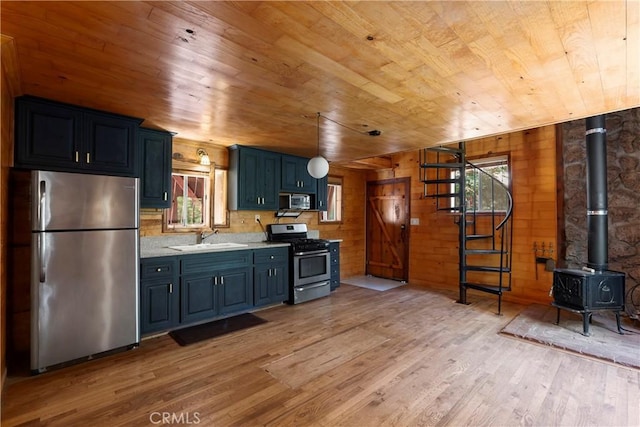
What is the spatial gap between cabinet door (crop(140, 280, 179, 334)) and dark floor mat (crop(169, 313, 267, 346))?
18 cm

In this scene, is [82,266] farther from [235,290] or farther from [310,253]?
[310,253]

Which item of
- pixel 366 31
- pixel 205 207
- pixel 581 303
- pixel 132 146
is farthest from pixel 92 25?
pixel 581 303

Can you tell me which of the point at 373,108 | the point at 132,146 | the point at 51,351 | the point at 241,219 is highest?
the point at 373,108

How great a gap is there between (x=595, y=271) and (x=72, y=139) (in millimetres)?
5638

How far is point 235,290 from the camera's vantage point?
3934 millimetres

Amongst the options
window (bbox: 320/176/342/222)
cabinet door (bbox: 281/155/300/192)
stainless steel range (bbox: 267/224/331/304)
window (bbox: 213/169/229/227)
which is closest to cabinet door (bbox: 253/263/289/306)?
stainless steel range (bbox: 267/224/331/304)

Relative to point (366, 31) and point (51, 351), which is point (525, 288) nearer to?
point (366, 31)

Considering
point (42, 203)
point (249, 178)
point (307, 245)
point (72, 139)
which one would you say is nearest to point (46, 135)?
point (72, 139)

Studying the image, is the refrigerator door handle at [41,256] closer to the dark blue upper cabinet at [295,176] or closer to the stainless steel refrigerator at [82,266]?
the stainless steel refrigerator at [82,266]

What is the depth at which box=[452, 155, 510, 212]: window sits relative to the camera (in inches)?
192

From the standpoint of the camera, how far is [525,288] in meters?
4.61

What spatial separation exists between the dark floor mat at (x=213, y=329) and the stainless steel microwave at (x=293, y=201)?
1.89m

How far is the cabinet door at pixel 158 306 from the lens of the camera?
3.21m

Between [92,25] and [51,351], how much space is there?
2600 mm
